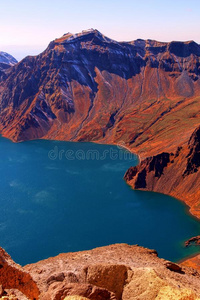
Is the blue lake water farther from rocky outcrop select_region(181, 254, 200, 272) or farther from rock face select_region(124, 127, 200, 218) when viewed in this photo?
rock face select_region(124, 127, 200, 218)

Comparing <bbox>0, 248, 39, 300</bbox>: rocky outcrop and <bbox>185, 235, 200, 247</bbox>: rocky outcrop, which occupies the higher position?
<bbox>0, 248, 39, 300</bbox>: rocky outcrop

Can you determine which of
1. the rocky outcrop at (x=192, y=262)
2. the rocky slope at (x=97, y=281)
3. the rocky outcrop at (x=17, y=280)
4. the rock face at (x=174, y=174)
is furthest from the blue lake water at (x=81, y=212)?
the rocky outcrop at (x=17, y=280)

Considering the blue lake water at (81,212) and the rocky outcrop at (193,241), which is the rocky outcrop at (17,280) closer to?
the blue lake water at (81,212)

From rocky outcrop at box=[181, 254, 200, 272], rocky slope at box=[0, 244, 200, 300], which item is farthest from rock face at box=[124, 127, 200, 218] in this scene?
rocky slope at box=[0, 244, 200, 300]

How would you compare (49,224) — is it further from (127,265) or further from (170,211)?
(127,265)

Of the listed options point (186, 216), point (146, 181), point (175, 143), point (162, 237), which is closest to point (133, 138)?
point (175, 143)

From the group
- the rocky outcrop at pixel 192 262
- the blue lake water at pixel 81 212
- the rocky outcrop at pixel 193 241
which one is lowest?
the blue lake water at pixel 81 212

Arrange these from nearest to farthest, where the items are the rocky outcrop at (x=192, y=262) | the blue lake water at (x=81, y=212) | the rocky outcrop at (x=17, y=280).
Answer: the rocky outcrop at (x=17, y=280) → the rocky outcrop at (x=192, y=262) → the blue lake water at (x=81, y=212)
